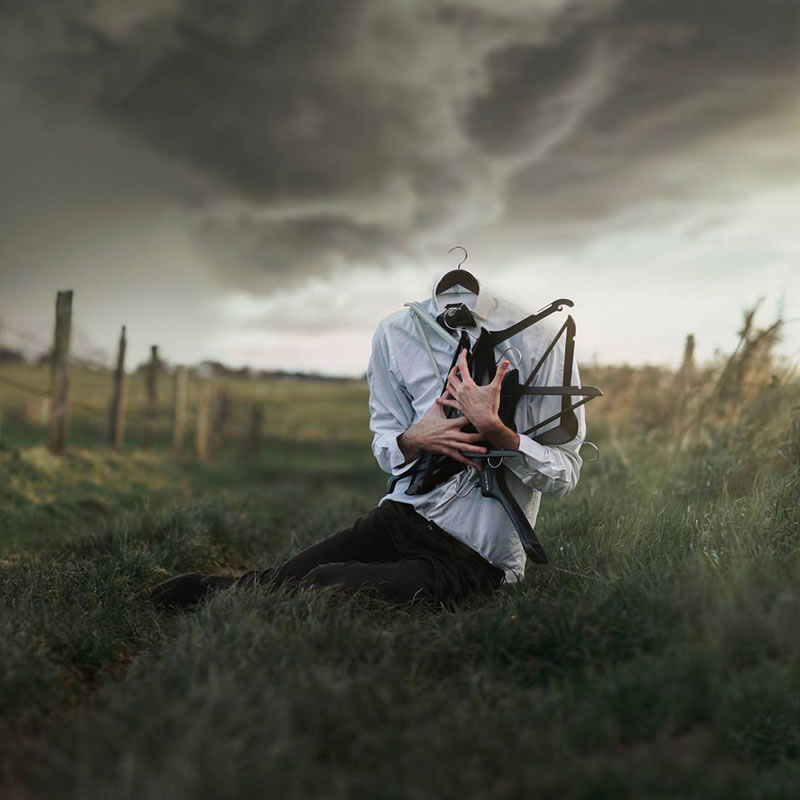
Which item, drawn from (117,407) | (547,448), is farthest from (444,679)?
(117,407)

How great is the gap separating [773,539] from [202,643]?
267cm

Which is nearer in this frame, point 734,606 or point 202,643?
point 734,606

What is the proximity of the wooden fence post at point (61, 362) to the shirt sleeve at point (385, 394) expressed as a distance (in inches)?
288

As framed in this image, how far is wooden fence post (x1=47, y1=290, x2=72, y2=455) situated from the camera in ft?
33.5

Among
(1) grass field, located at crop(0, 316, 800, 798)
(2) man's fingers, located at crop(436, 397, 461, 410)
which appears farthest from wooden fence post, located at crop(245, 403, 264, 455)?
(2) man's fingers, located at crop(436, 397, 461, 410)

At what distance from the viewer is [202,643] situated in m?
2.89

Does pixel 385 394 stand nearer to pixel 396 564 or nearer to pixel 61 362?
pixel 396 564

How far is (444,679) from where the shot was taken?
2756 millimetres

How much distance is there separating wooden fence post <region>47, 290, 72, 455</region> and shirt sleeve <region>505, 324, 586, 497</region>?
7.99 meters

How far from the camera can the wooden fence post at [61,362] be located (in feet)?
33.5

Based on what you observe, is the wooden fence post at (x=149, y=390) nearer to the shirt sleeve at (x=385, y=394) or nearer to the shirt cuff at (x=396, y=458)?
the shirt sleeve at (x=385, y=394)

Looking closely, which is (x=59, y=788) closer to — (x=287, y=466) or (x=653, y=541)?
(x=653, y=541)

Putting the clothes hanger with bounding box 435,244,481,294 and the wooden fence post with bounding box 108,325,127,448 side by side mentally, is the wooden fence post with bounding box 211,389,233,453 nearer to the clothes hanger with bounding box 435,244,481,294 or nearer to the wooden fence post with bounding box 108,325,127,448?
the wooden fence post with bounding box 108,325,127,448

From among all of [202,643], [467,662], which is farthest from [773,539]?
[202,643]
